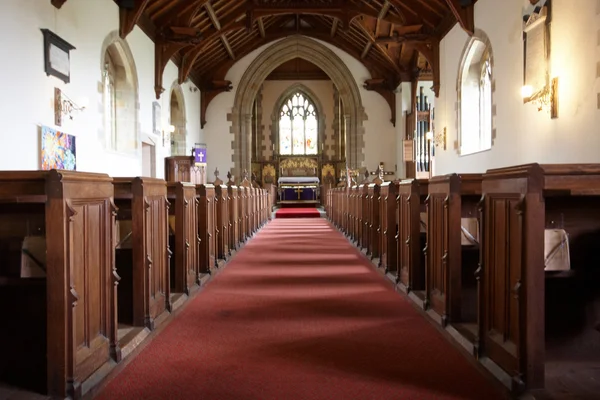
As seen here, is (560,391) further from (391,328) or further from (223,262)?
(223,262)

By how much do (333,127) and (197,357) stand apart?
58.6 ft

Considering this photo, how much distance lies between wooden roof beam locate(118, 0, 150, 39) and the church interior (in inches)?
1.8

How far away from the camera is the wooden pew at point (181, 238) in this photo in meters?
3.80

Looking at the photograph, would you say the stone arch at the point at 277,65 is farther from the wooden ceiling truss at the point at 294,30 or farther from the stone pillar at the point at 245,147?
the wooden ceiling truss at the point at 294,30

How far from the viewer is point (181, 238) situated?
3830mm

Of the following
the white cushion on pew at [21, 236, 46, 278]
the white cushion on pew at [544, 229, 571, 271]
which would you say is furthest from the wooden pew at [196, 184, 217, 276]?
the white cushion on pew at [544, 229, 571, 271]

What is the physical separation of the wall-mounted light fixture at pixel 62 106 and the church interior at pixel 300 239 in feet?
0.17

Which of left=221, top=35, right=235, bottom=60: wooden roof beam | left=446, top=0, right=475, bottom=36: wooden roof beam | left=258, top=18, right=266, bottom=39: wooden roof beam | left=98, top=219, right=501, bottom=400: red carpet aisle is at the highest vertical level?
left=258, top=18, right=266, bottom=39: wooden roof beam

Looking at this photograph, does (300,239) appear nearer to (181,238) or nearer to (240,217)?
(240,217)

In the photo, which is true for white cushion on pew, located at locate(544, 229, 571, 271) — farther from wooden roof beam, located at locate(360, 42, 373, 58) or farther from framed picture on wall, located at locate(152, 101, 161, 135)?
wooden roof beam, located at locate(360, 42, 373, 58)

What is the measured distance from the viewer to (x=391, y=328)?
122 inches

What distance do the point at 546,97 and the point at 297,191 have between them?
501 inches

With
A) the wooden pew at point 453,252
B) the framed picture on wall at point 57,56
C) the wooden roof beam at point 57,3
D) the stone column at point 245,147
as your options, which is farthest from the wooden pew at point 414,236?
the stone column at point 245,147

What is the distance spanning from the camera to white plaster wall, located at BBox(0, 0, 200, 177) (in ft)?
18.7
